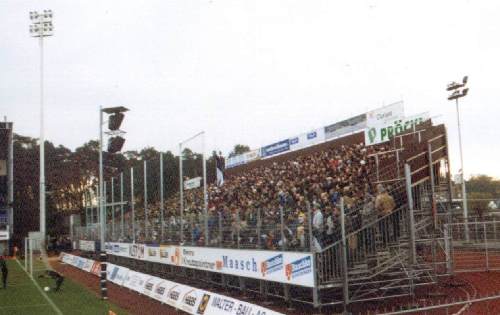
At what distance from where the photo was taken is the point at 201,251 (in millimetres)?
20656

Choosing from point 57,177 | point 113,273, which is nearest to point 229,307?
point 113,273

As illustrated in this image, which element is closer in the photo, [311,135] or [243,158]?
[311,135]

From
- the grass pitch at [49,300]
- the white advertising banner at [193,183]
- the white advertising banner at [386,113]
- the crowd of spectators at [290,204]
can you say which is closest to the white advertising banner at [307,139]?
the white advertising banner at [386,113]

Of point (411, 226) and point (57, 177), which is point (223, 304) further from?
point (57, 177)

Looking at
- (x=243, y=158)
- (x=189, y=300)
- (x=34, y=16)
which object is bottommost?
(x=189, y=300)

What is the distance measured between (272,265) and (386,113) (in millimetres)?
19105

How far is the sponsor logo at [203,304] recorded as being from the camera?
14.6 metres

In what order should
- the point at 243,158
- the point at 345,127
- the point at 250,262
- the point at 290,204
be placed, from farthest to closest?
the point at 243,158 → the point at 345,127 → the point at 290,204 → the point at 250,262

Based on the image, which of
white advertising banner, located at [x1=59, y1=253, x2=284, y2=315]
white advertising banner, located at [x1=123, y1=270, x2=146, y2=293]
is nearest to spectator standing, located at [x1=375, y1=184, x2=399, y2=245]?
white advertising banner, located at [x1=59, y1=253, x2=284, y2=315]

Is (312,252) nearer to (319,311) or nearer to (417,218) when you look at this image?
(319,311)

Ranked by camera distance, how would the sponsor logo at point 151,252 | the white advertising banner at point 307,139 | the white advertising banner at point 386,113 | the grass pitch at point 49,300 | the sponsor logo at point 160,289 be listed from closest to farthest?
the grass pitch at point 49,300, the sponsor logo at point 160,289, the sponsor logo at point 151,252, the white advertising banner at point 386,113, the white advertising banner at point 307,139

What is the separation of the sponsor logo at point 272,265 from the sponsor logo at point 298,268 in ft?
1.40

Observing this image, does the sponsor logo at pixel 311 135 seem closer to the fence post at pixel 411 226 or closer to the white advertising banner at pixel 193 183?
the white advertising banner at pixel 193 183

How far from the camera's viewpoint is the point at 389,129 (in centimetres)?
2722
